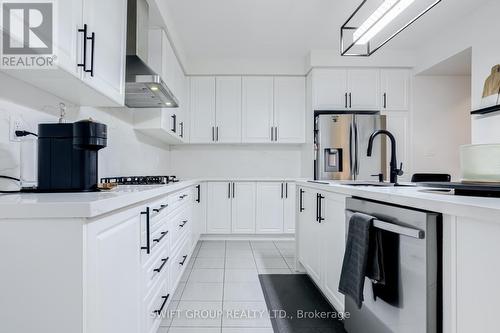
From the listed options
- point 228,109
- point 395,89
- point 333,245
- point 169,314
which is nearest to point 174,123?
point 228,109

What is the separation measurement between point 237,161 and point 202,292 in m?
2.57

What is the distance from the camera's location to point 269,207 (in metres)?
4.05

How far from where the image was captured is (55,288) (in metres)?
0.77

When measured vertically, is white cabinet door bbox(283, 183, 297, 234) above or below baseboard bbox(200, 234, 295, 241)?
above

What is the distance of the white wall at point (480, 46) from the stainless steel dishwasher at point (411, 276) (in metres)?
2.41

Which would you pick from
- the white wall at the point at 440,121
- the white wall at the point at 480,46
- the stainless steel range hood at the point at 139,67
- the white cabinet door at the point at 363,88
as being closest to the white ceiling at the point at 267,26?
the white wall at the point at 480,46

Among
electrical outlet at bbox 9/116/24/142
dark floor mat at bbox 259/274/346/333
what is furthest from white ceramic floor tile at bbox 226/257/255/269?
electrical outlet at bbox 9/116/24/142

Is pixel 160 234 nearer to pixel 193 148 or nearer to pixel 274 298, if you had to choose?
pixel 274 298

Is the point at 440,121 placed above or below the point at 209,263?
above

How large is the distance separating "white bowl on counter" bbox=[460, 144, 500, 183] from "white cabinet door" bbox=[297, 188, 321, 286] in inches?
43.2

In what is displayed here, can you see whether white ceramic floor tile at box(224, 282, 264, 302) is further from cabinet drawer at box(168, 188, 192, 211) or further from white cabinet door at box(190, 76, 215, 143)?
white cabinet door at box(190, 76, 215, 143)

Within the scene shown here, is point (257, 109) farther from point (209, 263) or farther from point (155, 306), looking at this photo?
point (155, 306)

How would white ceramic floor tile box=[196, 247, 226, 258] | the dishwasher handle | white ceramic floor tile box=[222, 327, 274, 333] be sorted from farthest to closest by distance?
white ceramic floor tile box=[196, 247, 226, 258] < white ceramic floor tile box=[222, 327, 274, 333] < the dishwasher handle

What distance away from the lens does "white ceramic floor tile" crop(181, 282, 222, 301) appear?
216cm
